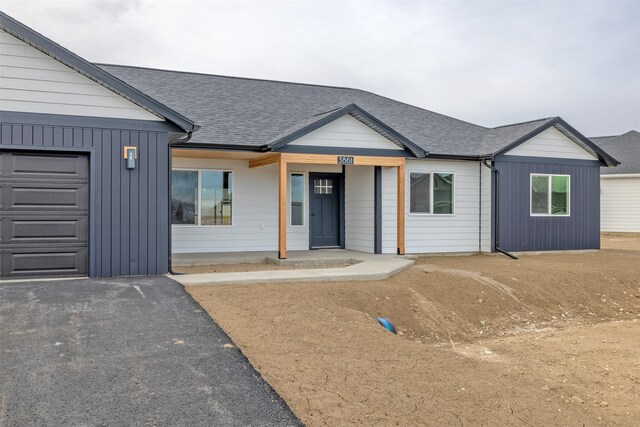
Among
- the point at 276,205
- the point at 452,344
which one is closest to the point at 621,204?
the point at 276,205

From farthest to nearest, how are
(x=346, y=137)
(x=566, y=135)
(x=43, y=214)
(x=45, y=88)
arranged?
(x=566, y=135), (x=346, y=137), (x=43, y=214), (x=45, y=88)

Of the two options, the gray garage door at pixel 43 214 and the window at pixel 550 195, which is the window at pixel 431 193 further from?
the gray garage door at pixel 43 214

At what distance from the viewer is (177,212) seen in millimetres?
13703

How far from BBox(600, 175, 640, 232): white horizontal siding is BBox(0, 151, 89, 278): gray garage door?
80.5 feet

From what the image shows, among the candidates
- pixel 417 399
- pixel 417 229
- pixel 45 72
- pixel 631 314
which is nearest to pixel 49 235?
pixel 45 72

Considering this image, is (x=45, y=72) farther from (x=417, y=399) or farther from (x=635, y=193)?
(x=635, y=193)

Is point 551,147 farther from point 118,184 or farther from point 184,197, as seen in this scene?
point 118,184

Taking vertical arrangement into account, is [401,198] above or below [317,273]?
above

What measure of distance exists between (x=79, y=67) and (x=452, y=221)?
1027 centimetres

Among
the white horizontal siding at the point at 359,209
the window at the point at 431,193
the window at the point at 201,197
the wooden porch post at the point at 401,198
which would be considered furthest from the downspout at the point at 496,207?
the window at the point at 201,197

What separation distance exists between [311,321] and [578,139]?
12497 mm

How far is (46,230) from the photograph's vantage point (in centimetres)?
924

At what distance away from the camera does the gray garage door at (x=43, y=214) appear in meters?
9.03

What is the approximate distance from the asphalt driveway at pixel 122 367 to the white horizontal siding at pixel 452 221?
27.8 feet
